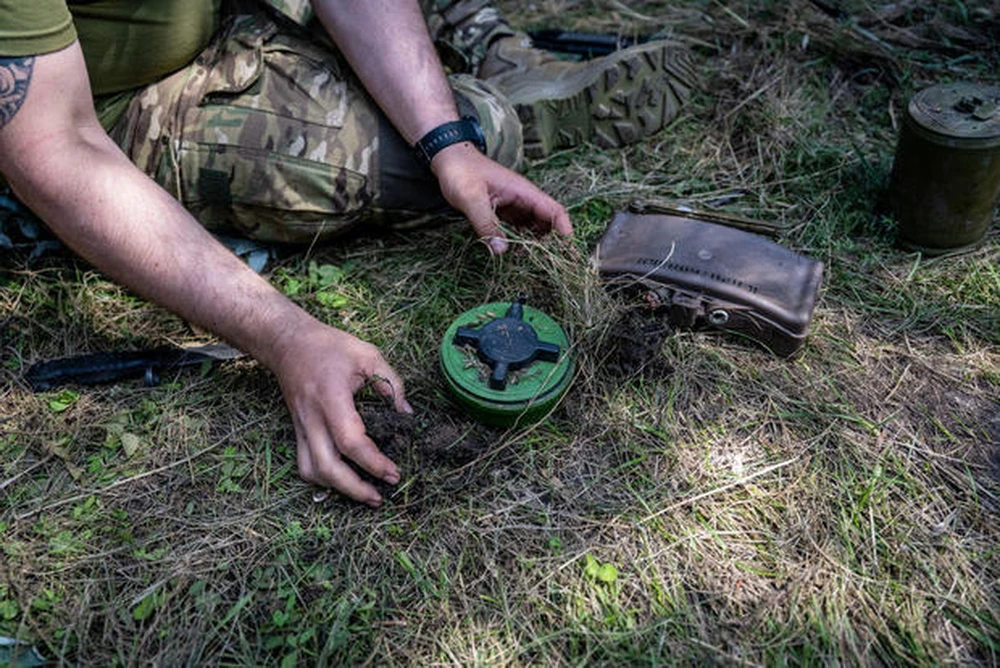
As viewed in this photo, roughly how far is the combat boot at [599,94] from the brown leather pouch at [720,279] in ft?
2.63

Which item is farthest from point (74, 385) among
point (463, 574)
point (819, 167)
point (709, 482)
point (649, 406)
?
point (819, 167)

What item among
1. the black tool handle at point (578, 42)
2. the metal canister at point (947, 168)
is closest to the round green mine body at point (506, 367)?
the metal canister at point (947, 168)

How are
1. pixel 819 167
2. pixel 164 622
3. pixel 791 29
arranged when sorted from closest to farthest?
pixel 164 622
pixel 819 167
pixel 791 29

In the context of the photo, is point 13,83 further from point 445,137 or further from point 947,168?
point 947,168

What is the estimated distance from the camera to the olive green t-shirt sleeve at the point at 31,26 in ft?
6.19

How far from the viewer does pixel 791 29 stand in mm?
3521

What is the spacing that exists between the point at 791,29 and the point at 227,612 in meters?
3.13

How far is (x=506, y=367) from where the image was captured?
6.86ft

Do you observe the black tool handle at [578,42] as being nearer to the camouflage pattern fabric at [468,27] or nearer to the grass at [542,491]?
the camouflage pattern fabric at [468,27]

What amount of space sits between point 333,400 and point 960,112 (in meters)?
2.02

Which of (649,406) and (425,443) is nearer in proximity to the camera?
(425,443)

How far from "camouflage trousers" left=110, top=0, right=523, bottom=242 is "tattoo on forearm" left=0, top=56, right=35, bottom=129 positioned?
0.58 m

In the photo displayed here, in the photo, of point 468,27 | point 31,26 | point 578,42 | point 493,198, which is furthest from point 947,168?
point 31,26

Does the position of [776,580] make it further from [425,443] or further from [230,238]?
[230,238]
